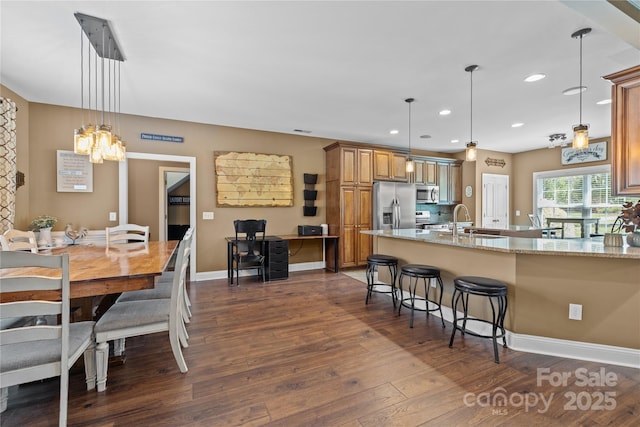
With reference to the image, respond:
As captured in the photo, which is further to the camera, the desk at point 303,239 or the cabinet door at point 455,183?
the cabinet door at point 455,183

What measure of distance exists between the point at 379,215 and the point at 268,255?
239cm

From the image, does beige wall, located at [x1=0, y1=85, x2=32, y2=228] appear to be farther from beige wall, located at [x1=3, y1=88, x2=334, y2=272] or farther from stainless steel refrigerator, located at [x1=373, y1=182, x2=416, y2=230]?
stainless steel refrigerator, located at [x1=373, y1=182, x2=416, y2=230]

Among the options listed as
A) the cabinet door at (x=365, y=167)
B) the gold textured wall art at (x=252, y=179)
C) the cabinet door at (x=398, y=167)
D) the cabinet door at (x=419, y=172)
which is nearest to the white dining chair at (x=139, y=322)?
the gold textured wall art at (x=252, y=179)

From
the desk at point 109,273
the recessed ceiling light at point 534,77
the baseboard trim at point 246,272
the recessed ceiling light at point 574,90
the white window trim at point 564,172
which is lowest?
the baseboard trim at point 246,272

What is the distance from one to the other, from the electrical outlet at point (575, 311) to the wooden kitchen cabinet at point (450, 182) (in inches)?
185

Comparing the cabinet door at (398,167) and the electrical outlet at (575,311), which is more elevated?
the cabinet door at (398,167)

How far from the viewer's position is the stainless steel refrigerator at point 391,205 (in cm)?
576

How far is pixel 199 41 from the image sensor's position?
2490 mm

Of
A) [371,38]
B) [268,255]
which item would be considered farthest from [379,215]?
[371,38]

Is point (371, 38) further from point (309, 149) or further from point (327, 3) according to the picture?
point (309, 149)

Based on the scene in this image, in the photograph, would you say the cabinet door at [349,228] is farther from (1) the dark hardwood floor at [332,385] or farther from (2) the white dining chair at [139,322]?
(2) the white dining chair at [139,322]

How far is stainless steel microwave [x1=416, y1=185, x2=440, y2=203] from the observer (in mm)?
6539

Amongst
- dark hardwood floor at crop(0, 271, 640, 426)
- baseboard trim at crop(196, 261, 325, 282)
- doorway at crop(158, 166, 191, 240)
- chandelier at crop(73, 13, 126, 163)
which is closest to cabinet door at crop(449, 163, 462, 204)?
baseboard trim at crop(196, 261, 325, 282)

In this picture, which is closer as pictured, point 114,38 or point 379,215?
point 114,38
